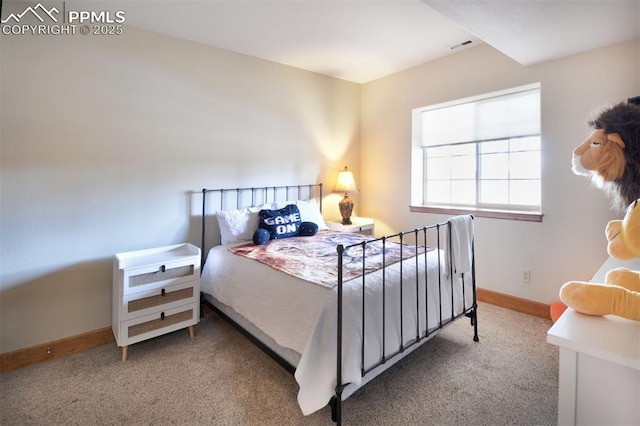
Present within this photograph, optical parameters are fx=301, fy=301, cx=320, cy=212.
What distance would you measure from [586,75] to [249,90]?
299 cm

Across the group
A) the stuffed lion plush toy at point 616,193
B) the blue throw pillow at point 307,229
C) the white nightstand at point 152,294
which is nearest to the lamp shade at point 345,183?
the blue throw pillow at point 307,229

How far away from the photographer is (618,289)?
3.25 feet

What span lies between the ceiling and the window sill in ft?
4.37

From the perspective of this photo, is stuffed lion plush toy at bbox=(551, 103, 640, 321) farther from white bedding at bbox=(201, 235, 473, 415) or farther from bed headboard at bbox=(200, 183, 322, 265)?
bed headboard at bbox=(200, 183, 322, 265)

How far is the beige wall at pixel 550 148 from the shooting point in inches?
93.7

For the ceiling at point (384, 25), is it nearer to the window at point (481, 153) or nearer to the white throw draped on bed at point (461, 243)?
the window at point (481, 153)

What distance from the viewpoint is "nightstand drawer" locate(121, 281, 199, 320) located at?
212 cm

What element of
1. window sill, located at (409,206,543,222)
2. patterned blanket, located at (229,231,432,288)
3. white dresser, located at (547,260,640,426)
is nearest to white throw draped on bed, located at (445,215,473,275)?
patterned blanket, located at (229,231,432,288)

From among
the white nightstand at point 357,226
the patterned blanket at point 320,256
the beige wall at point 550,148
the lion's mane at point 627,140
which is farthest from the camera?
the white nightstand at point 357,226

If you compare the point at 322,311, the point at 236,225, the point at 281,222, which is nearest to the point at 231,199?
the point at 236,225

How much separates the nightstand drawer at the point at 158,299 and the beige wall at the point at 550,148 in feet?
8.46

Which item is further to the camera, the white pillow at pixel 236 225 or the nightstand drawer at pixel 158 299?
the white pillow at pixel 236 225

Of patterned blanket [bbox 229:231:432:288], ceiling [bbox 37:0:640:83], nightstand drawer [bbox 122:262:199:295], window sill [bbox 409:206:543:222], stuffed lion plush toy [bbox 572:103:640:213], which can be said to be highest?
ceiling [bbox 37:0:640:83]

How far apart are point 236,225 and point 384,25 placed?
2169 millimetres
